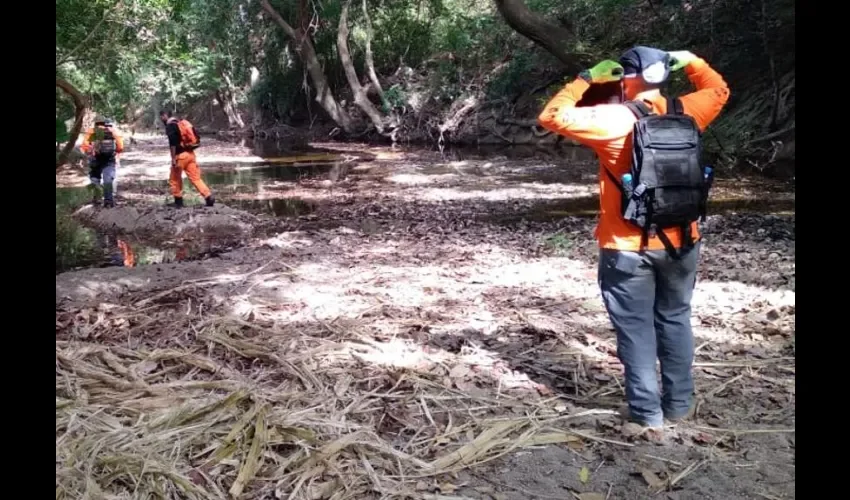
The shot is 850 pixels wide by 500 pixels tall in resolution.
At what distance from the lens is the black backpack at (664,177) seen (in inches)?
129

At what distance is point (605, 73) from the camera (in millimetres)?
3525

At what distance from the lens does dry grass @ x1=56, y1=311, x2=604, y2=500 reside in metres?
3.06

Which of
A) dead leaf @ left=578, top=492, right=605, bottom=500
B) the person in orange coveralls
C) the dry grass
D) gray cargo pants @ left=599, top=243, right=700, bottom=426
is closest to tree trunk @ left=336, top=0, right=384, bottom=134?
the person in orange coveralls

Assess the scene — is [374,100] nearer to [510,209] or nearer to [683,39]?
[683,39]

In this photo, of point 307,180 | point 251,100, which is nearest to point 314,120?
point 251,100

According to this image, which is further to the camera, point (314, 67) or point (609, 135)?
point (314, 67)

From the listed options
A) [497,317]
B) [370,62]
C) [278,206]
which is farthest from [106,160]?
[370,62]

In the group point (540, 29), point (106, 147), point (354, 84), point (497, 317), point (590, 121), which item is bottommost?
point (497, 317)

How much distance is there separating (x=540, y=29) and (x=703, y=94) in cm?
1172

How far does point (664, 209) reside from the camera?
3279 mm

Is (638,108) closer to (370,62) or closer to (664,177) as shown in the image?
(664,177)

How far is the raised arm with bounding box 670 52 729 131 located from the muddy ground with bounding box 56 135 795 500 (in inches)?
65.0

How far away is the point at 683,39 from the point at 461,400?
12.3m

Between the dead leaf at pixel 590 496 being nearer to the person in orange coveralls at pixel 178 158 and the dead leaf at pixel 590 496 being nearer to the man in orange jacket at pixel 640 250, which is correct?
the man in orange jacket at pixel 640 250
